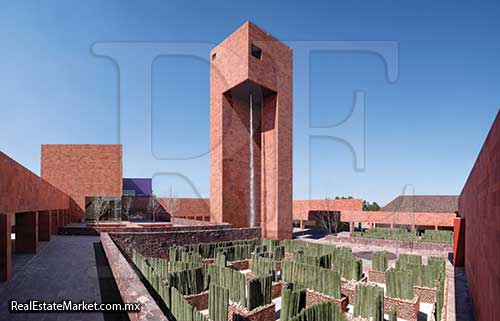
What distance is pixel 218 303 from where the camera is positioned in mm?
7602

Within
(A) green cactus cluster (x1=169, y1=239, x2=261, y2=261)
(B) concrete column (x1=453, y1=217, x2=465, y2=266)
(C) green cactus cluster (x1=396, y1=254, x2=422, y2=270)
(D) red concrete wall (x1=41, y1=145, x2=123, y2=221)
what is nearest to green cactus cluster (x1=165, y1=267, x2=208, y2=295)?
(A) green cactus cluster (x1=169, y1=239, x2=261, y2=261)

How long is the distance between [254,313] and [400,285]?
4.60 meters

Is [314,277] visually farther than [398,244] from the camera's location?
No

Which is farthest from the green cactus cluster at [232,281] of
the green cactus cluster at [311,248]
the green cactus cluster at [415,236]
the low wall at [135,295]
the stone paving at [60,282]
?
the green cactus cluster at [415,236]

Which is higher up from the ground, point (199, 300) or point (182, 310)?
point (182, 310)

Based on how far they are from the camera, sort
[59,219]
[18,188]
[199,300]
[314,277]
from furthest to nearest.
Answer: [59,219], [314,277], [18,188], [199,300]

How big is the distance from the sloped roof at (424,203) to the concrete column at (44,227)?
117 feet

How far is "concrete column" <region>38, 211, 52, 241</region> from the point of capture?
675 inches

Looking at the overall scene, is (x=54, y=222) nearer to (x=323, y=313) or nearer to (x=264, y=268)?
(x=264, y=268)

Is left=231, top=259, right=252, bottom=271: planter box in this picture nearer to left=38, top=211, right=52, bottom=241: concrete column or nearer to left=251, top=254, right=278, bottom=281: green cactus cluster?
left=251, top=254, right=278, bottom=281: green cactus cluster

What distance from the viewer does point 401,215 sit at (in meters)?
29.8

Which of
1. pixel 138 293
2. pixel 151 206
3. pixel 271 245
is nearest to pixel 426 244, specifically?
pixel 271 245

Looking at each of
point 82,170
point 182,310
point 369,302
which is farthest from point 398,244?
point 82,170

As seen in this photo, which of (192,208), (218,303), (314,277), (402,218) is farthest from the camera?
(192,208)
